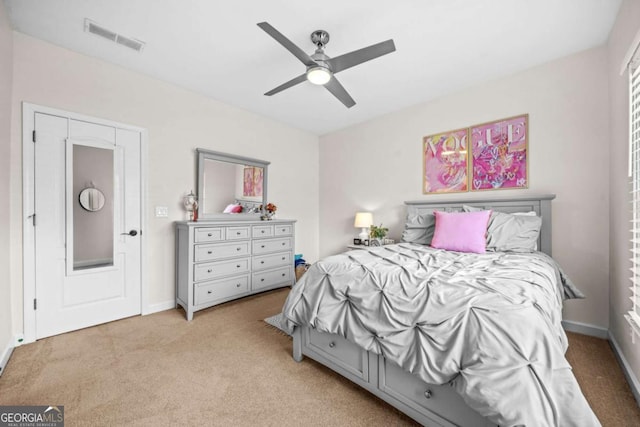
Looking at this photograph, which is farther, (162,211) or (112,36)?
(162,211)

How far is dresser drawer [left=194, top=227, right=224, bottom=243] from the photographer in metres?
2.90

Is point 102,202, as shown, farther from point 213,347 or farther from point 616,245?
point 616,245

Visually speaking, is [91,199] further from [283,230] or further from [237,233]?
[283,230]

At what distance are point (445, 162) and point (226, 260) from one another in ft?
9.90

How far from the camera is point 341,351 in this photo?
174 cm

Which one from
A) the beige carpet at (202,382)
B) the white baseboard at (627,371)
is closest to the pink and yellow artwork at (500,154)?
the white baseboard at (627,371)

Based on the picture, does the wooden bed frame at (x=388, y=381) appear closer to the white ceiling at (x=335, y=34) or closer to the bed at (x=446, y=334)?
the bed at (x=446, y=334)

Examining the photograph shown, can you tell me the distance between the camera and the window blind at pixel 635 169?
161 cm

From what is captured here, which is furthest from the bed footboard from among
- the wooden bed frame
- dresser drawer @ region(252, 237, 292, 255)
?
dresser drawer @ region(252, 237, 292, 255)

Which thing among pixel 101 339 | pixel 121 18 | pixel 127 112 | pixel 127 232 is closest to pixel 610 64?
pixel 121 18

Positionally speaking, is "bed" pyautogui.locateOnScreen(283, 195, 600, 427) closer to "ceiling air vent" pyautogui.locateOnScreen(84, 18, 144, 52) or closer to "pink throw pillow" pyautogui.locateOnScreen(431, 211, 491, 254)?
"pink throw pillow" pyautogui.locateOnScreen(431, 211, 491, 254)

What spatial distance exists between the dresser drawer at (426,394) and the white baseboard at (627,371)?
1341mm

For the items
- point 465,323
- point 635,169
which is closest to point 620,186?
point 635,169

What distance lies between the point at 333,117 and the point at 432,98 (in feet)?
4.75
